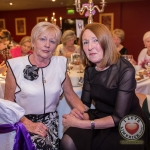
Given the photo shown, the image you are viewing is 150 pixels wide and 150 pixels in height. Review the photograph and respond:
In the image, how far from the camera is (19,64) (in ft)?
5.25

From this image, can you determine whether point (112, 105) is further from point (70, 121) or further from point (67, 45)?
point (67, 45)

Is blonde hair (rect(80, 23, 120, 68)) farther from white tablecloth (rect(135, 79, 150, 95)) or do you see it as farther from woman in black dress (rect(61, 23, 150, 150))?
white tablecloth (rect(135, 79, 150, 95))

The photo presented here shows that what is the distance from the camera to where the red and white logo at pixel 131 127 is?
Result: 1301 mm

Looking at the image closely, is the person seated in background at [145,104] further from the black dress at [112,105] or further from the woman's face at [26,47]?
the woman's face at [26,47]

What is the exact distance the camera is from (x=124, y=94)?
54.1 inches

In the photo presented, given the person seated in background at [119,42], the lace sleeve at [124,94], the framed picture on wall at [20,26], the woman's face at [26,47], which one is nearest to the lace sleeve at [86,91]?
the lace sleeve at [124,94]

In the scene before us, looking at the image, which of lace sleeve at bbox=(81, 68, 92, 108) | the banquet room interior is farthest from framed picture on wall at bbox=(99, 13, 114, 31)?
lace sleeve at bbox=(81, 68, 92, 108)

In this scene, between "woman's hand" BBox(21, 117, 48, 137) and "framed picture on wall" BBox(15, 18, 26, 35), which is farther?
"framed picture on wall" BBox(15, 18, 26, 35)

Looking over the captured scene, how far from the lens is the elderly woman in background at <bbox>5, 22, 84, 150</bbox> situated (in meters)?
1.56

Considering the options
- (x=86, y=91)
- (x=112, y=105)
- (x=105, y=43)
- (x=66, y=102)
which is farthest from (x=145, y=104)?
(x=66, y=102)

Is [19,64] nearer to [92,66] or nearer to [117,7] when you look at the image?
[92,66]

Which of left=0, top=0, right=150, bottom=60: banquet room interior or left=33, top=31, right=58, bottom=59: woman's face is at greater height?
left=0, top=0, right=150, bottom=60: banquet room interior

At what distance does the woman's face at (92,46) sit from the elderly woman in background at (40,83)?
282 mm

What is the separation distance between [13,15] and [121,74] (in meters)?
11.4
